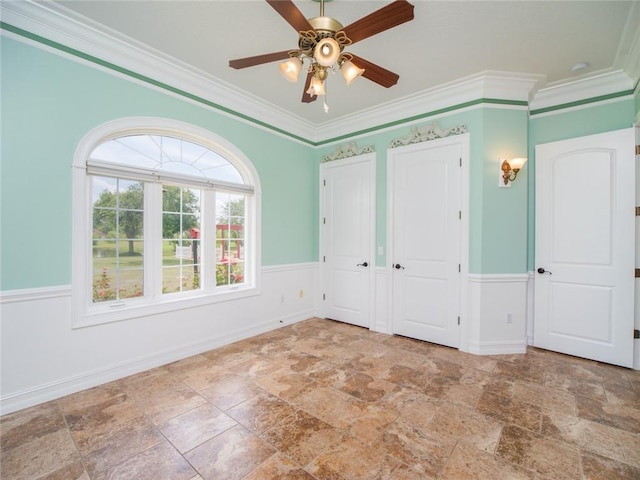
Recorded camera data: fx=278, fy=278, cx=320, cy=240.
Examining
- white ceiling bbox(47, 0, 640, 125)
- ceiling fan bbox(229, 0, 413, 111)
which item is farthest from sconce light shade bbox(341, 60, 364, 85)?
white ceiling bbox(47, 0, 640, 125)

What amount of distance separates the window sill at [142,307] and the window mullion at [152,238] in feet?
0.46

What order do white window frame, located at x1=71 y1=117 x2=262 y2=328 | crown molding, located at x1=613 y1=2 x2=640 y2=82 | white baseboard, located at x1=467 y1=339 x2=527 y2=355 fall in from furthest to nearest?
white baseboard, located at x1=467 y1=339 x2=527 y2=355 < white window frame, located at x1=71 y1=117 x2=262 y2=328 < crown molding, located at x1=613 y1=2 x2=640 y2=82

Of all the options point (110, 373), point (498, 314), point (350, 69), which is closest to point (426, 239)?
point (498, 314)

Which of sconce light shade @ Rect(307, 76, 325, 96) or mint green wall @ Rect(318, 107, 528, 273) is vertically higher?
sconce light shade @ Rect(307, 76, 325, 96)

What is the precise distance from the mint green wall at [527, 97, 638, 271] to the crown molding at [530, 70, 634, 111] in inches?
4.3

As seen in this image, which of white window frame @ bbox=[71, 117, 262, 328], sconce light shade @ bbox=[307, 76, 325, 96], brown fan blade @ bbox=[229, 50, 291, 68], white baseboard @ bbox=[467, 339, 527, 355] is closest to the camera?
brown fan blade @ bbox=[229, 50, 291, 68]

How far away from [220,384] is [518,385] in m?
2.66

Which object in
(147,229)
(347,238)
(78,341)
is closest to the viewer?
(78,341)

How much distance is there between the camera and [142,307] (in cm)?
273

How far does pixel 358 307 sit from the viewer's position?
164 inches

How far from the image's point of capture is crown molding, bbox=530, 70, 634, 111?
2.90 m

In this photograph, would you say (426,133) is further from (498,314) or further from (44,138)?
(44,138)

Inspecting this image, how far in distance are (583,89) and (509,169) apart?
3.95 feet

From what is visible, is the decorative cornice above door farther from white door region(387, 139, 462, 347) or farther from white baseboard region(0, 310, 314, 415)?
white baseboard region(0, 310, 314, 415)
